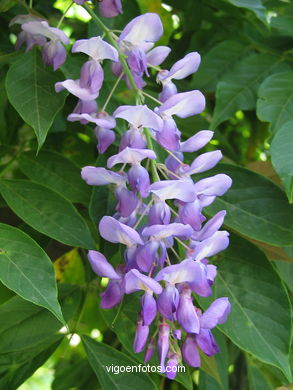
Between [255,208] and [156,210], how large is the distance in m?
0.26

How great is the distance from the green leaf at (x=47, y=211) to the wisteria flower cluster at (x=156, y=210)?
9 cm

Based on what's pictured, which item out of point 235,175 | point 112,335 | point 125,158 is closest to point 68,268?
point 112,335

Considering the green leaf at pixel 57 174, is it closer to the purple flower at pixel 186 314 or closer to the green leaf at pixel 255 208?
the green leaf at pixel 255 208

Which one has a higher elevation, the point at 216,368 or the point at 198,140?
the point at 198,140

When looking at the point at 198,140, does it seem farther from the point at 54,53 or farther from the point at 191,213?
the point at 54,53

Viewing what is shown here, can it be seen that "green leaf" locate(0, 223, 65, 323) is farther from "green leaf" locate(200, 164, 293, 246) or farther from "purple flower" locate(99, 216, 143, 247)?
"green leaf" locate(200, 164, 293, 246)

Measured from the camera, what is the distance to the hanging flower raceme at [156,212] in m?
0.77

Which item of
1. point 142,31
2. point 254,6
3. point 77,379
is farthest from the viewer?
point 77,379

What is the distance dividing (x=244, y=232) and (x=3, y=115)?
18.8 inches

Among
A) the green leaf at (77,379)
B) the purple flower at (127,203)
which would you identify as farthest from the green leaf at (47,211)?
the green leaf at (77,379)

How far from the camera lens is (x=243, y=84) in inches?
48.5

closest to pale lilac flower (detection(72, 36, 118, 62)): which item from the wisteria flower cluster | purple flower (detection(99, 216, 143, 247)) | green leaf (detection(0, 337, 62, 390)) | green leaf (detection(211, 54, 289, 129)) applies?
the wisteria flower cluster

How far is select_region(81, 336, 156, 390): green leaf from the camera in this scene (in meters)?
0.96

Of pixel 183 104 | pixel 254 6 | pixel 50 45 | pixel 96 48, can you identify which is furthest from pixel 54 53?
pixel 254 6
